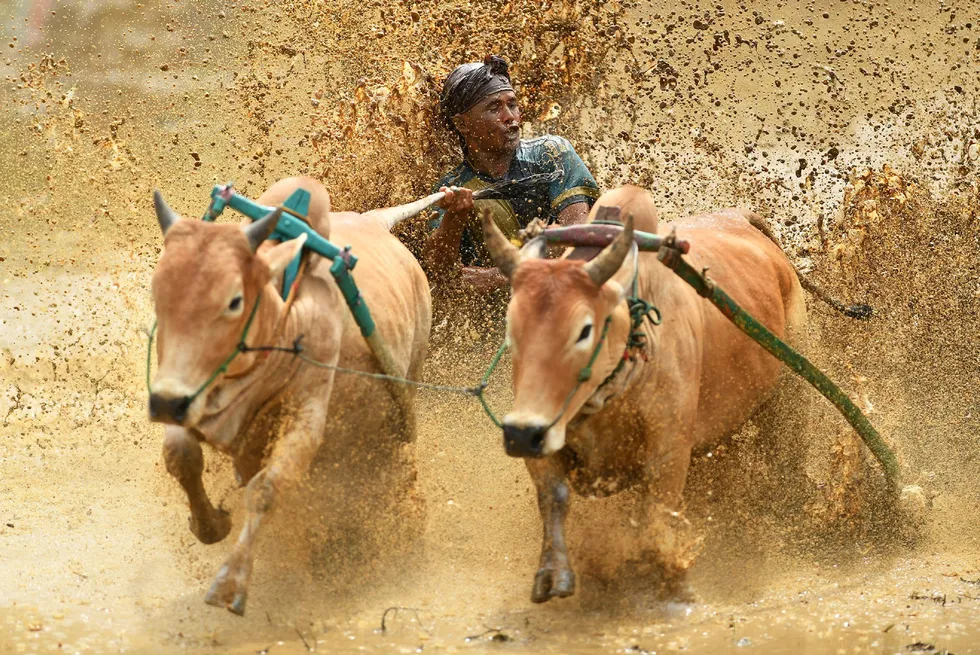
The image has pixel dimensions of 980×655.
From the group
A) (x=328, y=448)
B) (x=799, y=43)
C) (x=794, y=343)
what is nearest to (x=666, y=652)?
(x=328, y=448)

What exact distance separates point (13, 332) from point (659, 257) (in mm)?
Answer: 5313

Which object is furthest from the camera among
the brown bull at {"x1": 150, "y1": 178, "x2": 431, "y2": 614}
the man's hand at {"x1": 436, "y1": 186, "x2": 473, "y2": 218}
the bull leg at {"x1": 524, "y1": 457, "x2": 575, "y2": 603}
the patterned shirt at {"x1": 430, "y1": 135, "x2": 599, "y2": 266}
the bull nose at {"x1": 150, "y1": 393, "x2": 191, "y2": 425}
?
the patterned shirt at {"x1": 430, "y1": 135, "x2": 599, "y2": 266}

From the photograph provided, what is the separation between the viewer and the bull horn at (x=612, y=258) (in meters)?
4.39

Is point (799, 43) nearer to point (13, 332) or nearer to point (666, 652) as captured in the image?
point (13, 332)

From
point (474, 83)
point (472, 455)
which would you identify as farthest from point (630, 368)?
point (474, 83)

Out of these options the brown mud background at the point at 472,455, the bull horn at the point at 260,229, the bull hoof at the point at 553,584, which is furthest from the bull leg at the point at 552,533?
the bull horn at the point at 260,229

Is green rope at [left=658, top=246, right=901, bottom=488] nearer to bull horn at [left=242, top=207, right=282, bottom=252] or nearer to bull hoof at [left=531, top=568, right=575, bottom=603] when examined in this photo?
bull hoof at [left=531, top=568, right=575, bottom=603]

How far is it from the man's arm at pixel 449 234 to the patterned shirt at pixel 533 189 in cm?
14

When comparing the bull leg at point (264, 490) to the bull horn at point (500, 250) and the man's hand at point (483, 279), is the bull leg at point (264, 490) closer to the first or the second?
the bull horn at point (500, 250)

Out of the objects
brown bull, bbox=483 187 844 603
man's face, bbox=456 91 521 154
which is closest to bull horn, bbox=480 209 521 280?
brown bull, bbox=483 187 844 603

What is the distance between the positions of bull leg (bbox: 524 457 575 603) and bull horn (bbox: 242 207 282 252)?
116 centimetres

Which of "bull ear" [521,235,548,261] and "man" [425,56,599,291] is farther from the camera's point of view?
"man" [425,56,599,291]

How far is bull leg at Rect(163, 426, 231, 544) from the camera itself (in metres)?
4.75

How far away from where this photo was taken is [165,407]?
165 inches
